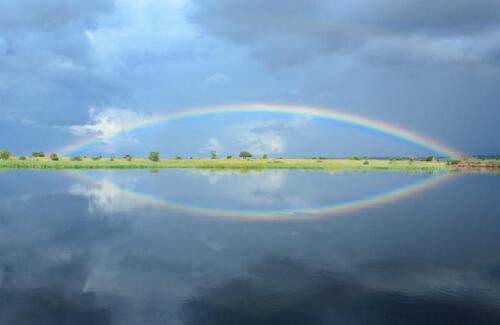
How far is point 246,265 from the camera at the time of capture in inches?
618

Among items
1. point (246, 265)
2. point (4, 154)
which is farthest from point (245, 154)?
point (246, 265)

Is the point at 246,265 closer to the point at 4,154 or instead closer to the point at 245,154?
the point at 4,154

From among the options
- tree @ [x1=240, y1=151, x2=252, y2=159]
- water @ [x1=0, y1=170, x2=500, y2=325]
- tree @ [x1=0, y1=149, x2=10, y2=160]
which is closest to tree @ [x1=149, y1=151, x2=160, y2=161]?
tree @ [x1=240, y1=151, x2=252, y2=159]

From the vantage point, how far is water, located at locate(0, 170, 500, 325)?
11062mm

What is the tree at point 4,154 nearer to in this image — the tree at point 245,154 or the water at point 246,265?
the tree at point 245,154

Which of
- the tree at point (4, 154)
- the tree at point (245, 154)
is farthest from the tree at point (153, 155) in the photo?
the tree at point (4, 154)

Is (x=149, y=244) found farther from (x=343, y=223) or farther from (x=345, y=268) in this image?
(x=343, y=223)

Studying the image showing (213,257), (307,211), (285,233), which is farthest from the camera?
(307,211)

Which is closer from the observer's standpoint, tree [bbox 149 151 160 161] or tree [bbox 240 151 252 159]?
tree [bbox 149 151 160 161]

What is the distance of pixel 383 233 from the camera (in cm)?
2211

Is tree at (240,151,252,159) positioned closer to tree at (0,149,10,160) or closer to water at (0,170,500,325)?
tree at (0,149,10,160)

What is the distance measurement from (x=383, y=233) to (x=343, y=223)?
3.41 metres

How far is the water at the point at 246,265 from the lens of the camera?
11.1 metres

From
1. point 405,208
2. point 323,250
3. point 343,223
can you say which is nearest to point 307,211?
point 343,223
